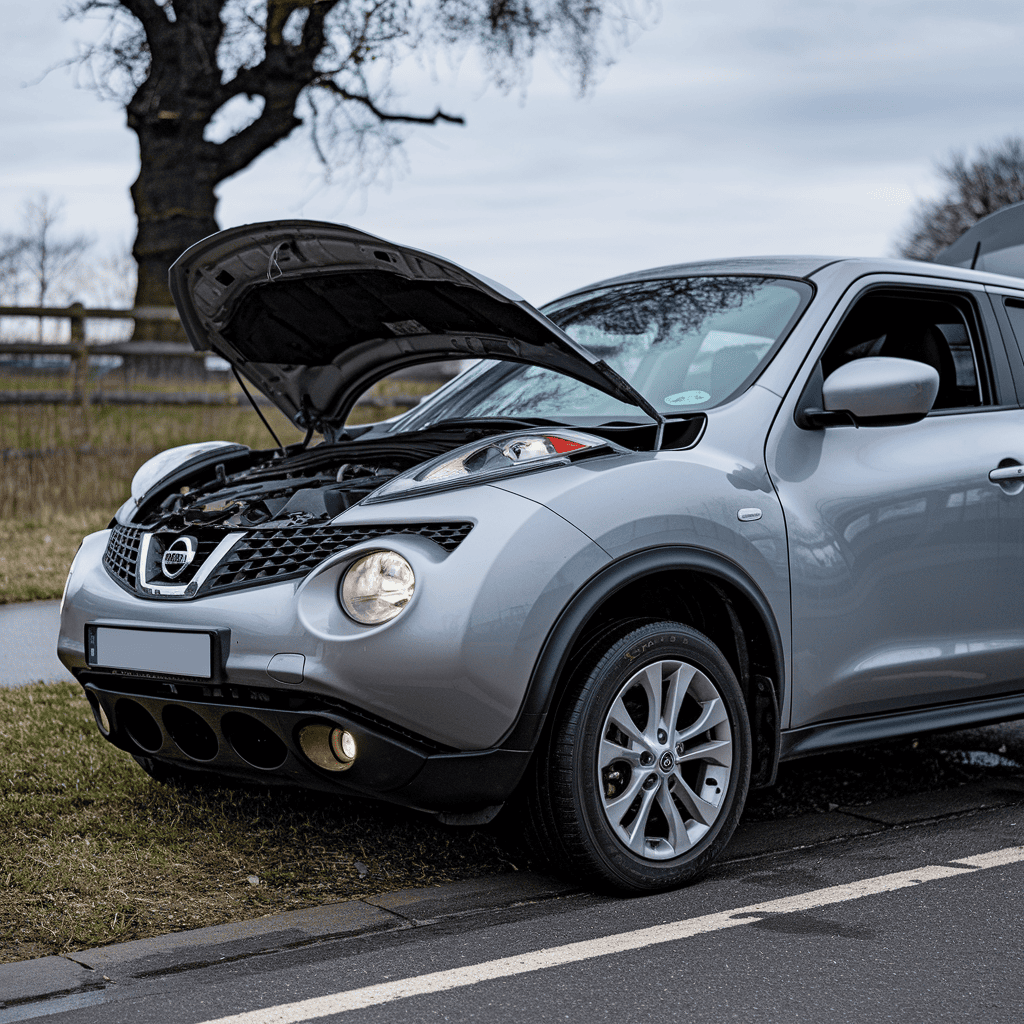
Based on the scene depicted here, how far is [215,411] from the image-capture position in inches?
574

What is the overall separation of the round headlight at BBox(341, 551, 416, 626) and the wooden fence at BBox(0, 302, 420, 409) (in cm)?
1082

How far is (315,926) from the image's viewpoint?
11.8 ft

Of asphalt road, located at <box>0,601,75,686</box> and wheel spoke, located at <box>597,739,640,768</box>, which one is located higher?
wheel spoke, located at <box>597,739,640,768</box>

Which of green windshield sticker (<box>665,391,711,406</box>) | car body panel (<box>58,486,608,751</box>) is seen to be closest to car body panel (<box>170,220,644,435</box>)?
green windshield sticker (<box>665,391,711,406</box>)

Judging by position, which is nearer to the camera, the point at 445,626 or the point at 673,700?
the point at 445,626

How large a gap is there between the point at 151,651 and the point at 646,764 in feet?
4.50

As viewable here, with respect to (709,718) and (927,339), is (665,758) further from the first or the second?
(927,339)

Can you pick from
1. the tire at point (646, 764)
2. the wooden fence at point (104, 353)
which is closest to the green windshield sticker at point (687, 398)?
the tire at point (646, 764)

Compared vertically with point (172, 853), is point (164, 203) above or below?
above

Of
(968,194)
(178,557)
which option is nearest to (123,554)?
(178,557)

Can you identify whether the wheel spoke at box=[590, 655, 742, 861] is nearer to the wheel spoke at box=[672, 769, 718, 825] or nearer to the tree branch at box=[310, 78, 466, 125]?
the wheel spoke at box=[672, 769, 718, 825]

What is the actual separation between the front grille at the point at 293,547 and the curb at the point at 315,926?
0.89 meters

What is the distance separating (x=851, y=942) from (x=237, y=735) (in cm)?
166

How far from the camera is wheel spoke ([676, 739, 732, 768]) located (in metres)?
3.84
